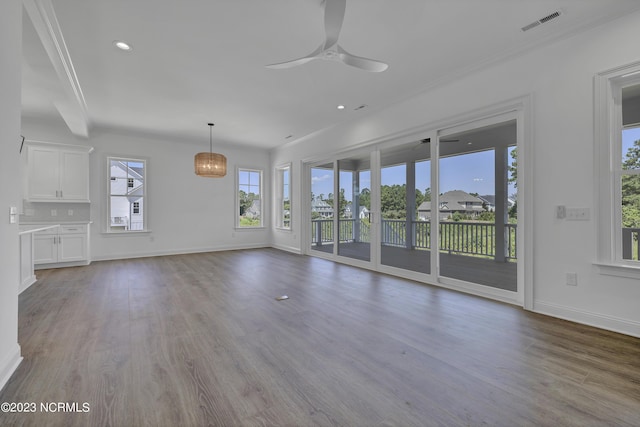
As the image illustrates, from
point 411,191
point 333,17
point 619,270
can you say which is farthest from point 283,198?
point 619,270

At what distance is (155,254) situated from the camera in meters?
6.70

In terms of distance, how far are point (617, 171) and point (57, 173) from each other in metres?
8.31

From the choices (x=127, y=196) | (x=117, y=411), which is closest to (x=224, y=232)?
(x=127, y=196)

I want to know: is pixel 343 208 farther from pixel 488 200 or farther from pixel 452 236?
pixel 488 200

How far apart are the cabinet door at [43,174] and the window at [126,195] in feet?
2.99

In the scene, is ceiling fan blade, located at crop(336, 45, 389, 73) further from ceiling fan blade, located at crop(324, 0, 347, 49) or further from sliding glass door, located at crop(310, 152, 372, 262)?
sliding glass door, located at crop(310, 152, 372, 262)

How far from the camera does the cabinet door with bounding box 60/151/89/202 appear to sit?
17.9 ft

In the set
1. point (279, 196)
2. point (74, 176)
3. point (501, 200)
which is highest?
point (74, 176)

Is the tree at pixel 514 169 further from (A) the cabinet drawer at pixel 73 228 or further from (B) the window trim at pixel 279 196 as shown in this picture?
(A) the cabinet drawer at pixel 73 228

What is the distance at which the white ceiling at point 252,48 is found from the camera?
243cm

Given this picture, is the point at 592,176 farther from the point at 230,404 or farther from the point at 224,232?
the point at 224,232

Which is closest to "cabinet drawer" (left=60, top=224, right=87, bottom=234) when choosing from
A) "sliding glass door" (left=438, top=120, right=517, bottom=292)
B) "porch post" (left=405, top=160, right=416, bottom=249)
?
"porch post" (left=405, top=160, right=416, bottom=249)

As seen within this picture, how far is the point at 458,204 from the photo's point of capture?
13.1 feet

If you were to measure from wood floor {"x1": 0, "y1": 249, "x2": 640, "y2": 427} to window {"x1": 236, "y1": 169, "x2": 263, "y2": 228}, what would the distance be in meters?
4.51
